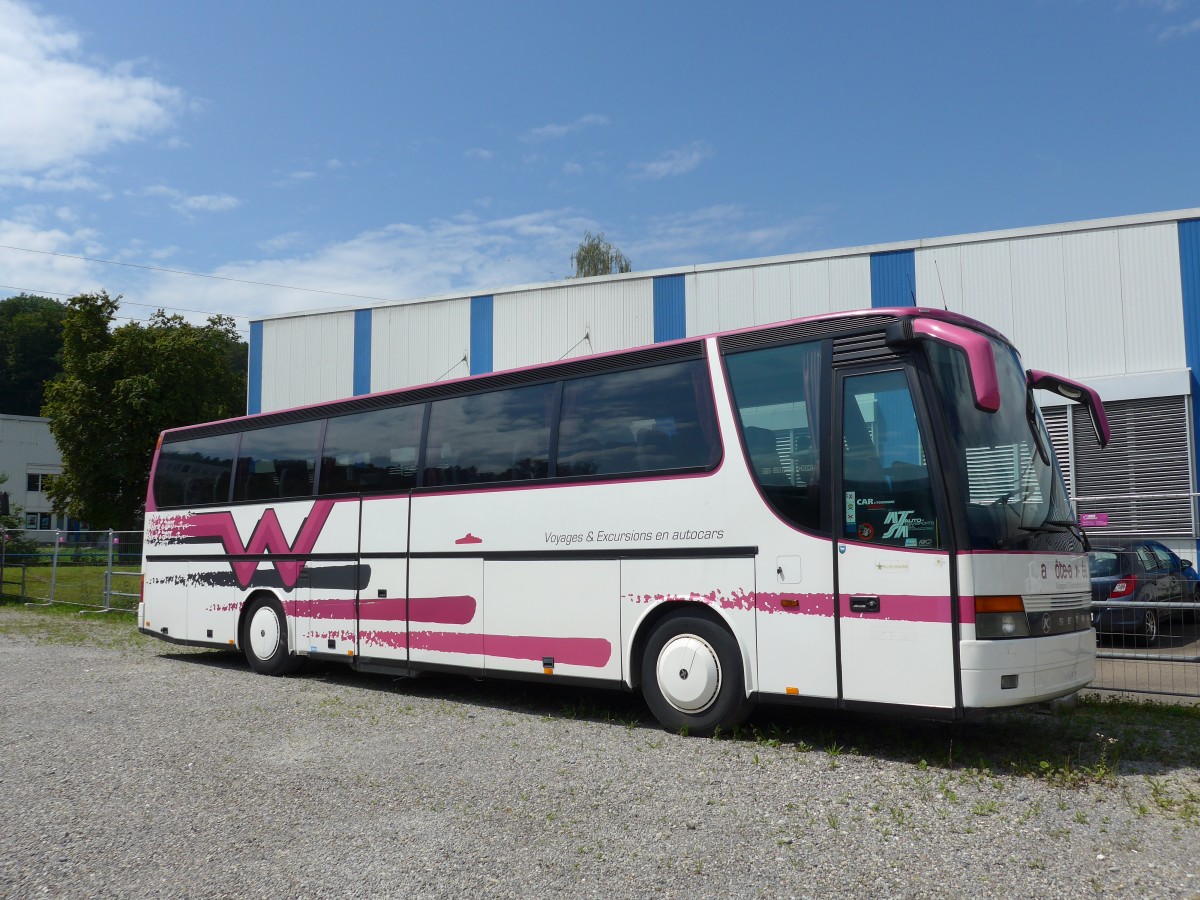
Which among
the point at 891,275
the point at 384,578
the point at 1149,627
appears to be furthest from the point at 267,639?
the point at 891,275

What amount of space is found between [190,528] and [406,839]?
9614 mm

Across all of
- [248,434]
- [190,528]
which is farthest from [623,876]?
[190,528]

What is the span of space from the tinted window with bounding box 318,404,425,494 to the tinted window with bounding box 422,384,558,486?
1.06 ft

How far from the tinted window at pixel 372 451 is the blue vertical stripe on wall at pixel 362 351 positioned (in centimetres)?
1234

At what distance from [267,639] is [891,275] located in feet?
40.6

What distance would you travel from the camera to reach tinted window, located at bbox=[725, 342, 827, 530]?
7.25m

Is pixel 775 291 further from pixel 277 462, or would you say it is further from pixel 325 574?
pixel 325 574

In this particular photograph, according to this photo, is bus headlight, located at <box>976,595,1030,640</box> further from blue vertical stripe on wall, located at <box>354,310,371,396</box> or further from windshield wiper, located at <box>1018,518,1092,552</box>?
blue vertical stripe on wall, located at <box>354,310,371,396</box>

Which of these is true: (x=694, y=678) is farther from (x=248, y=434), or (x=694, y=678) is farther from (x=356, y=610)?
(x=248, y=434)

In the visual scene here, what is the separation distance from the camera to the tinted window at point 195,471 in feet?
43.4

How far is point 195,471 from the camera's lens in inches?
542

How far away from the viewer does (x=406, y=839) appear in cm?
518

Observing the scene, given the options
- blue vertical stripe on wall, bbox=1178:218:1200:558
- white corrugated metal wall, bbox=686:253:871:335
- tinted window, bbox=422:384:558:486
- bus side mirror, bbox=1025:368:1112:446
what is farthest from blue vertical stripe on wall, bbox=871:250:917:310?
tinted window, bbox=422:384:558:486

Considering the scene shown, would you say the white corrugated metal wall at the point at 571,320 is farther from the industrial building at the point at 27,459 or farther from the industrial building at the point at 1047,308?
the industrial building at the point at 27,459
